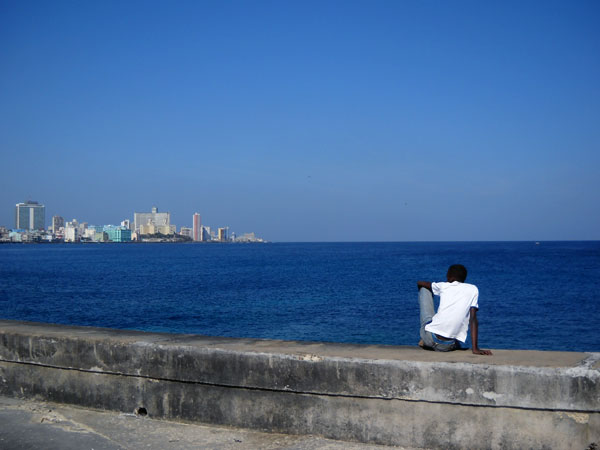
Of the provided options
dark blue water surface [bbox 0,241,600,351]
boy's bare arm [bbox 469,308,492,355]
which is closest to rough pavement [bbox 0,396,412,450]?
boy's bare arm [bbox 469,308,492,355]

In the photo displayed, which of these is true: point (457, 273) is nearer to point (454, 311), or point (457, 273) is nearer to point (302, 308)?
point (454, 311)

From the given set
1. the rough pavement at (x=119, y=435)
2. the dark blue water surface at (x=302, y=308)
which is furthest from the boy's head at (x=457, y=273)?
the dark blue water surface at (x=302, y=308)

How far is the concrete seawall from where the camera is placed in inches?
148

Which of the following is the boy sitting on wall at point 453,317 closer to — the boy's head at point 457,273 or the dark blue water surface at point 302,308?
the boy's head at point 457,273

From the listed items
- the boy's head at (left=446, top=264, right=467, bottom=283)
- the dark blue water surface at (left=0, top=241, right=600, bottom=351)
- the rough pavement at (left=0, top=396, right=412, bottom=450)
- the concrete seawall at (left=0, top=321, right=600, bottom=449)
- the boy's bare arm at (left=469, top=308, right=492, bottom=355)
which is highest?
the boy's head at (left=446, top=264, right=467, bottom=283)

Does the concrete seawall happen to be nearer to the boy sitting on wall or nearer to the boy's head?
the boy sitting on wall

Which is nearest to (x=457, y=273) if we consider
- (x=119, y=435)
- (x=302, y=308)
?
(x=119, y=435)

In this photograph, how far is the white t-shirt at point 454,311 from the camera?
4.84m

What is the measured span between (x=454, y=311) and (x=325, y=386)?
1.39 m

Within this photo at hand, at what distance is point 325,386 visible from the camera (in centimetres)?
417

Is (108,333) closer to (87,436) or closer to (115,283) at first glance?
(87,436)

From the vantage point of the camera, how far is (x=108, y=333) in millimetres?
5188

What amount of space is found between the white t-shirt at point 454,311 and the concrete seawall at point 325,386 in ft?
1.43

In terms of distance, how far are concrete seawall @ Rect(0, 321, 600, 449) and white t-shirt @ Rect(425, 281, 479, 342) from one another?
0.43 metres
